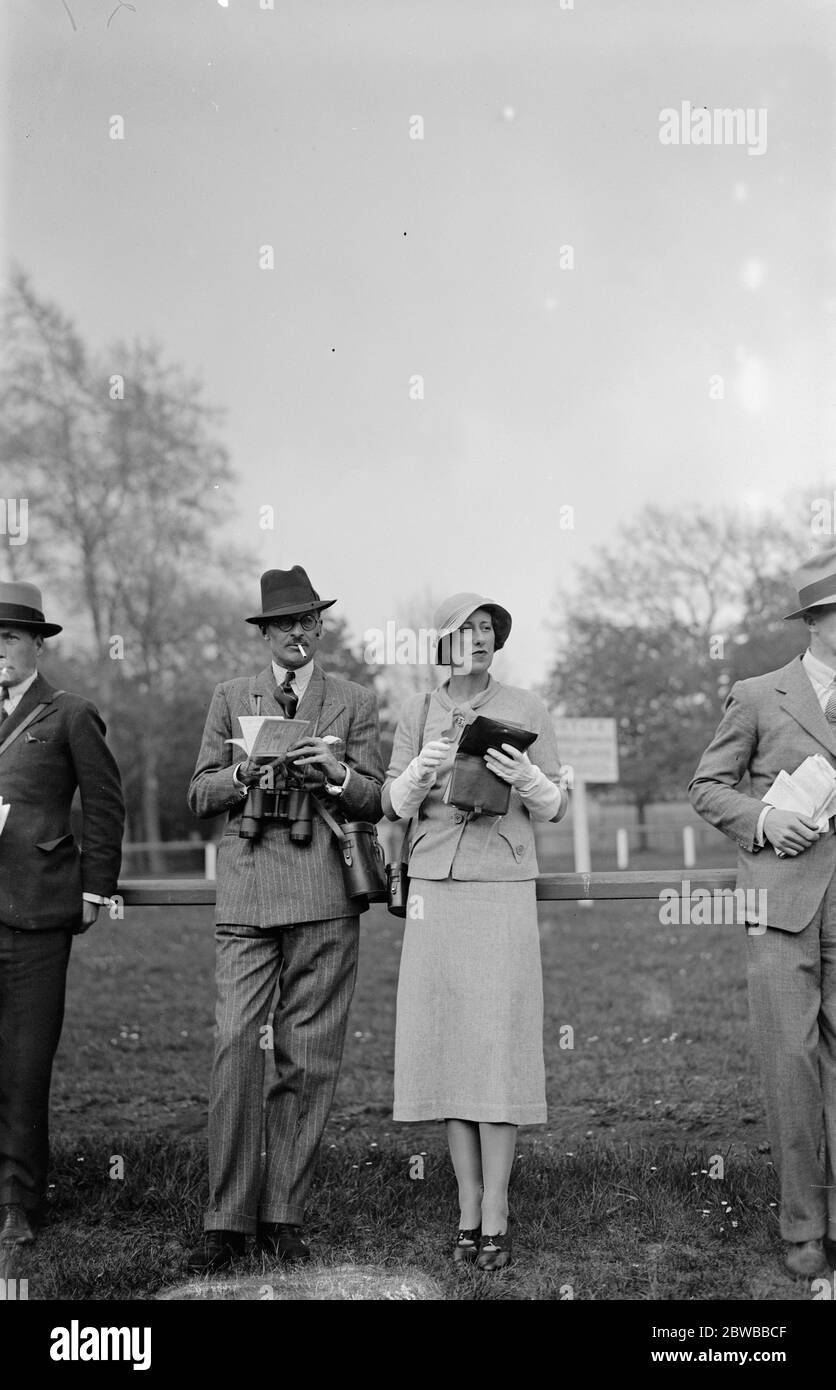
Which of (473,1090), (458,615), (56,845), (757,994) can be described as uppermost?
(458,615)

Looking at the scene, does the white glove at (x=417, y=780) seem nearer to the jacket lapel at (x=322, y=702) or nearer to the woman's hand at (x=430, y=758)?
the woman's hand at (x=430, y=758)

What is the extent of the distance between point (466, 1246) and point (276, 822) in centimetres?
162

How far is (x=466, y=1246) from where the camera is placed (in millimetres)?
4570

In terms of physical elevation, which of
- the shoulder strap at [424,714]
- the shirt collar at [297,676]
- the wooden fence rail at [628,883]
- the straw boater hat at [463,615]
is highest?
the straw boater hat at [463,615]

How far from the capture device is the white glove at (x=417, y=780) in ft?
14.9

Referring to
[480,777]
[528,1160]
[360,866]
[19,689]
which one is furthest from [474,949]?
[19,689]

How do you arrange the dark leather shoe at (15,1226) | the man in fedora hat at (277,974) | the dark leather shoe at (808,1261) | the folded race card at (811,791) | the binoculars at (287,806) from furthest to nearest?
the dark leather shoe at (15,1226), the binoculars at (287,806), the man in fedora hat at (277,974), the folded race card at (811,791), the dark leather shoe at (808,1261)

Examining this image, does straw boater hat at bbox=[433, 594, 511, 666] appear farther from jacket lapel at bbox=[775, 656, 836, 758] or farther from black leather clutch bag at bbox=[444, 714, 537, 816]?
jacket lapel at bbox=[775, 656, 836, 758]

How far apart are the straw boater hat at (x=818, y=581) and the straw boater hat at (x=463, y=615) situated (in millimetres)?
1024

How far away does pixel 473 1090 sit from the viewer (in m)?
4.60

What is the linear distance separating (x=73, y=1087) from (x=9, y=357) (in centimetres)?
1727

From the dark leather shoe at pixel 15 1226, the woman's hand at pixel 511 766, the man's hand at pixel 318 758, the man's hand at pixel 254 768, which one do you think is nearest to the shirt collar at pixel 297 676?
the man's hand at pixel 318 758
